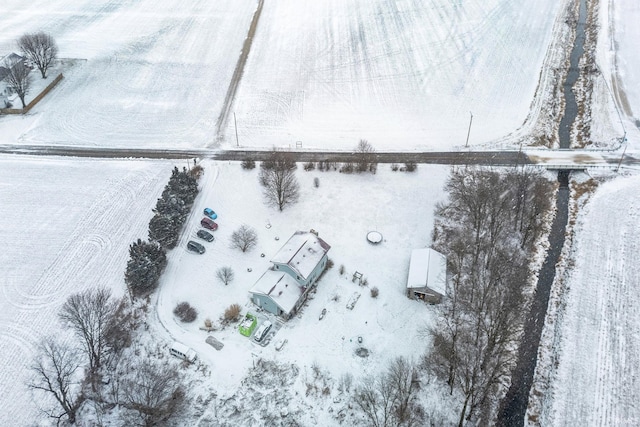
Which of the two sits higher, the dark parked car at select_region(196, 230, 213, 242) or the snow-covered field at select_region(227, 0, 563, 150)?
the snow-covered field at select_region(227, 0, 563, 150)

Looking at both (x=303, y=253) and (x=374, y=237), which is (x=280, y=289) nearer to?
(x=303, y=253)

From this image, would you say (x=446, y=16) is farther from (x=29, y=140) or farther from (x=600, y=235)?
(x=29, y=140)

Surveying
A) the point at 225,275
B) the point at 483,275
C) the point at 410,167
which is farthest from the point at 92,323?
the point at 410,167

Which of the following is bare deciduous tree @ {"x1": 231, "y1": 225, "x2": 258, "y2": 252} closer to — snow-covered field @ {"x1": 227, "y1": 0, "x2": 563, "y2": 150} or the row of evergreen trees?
the row of evergreen trees

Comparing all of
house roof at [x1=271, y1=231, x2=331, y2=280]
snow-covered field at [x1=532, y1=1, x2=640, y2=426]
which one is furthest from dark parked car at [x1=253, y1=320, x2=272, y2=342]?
snow-covered field at [x1=532, y1=1, x2=640, y2=426]

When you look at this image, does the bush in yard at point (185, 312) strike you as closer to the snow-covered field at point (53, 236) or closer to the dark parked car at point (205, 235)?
the snow-covered field at point (53, 236)

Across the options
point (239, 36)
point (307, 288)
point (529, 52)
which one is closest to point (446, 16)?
point (529, 52)

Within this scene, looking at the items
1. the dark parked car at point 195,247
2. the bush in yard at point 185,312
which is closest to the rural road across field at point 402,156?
the dark parked car at point 195,247

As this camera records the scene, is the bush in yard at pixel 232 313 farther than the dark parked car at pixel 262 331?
Yes
